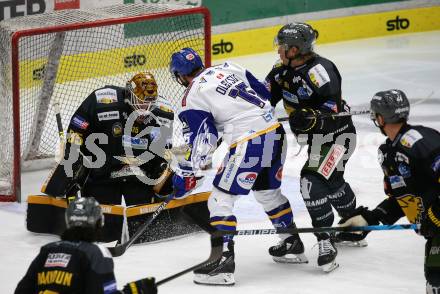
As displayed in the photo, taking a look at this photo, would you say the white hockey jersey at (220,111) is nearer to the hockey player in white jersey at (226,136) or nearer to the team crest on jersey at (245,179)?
the hockey player in white jersey at (226,136)

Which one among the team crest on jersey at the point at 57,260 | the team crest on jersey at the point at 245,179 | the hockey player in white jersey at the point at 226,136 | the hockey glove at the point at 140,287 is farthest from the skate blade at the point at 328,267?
the team crest on jersey at the point at 57,260

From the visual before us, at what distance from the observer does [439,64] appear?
1109 centimetres

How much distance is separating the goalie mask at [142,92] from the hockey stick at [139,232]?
0.55 m

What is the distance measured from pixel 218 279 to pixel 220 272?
0.12 ft

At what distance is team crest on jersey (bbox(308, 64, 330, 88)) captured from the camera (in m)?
6.06

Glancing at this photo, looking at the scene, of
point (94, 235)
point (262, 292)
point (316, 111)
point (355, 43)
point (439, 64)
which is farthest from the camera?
point (355, 43)

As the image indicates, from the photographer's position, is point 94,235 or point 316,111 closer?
point 94,235

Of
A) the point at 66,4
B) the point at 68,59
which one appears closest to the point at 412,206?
the point at 68,59

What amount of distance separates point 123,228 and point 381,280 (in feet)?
4.99

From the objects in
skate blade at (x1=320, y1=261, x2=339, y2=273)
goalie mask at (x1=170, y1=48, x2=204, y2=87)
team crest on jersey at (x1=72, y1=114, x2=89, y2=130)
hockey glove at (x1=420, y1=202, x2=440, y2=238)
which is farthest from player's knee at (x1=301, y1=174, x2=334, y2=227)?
hockey glove at (x1=420, y1=202, x2=440, y2=238)

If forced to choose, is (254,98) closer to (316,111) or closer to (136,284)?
(316,111)

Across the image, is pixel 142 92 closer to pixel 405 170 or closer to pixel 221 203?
pixel 221 203

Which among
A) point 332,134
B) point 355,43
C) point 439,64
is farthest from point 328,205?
point 355,43

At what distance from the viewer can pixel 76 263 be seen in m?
4.05
